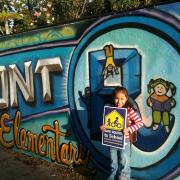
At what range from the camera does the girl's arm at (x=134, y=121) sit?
17.0 feet

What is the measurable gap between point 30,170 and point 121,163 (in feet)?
7.88

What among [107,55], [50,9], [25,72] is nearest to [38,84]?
[25,72]

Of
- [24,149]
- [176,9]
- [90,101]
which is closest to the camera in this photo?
[176,9]

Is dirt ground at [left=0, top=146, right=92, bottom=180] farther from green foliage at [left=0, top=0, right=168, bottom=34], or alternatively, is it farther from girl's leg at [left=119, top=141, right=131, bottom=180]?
green foliage at [left=0, top=0, right=168, bottom=34]

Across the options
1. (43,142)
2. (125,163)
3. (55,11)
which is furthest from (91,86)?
(55,11)

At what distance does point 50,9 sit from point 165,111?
11197 mm

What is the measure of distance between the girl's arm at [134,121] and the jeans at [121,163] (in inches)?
8.6

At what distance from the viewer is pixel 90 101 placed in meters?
6.48

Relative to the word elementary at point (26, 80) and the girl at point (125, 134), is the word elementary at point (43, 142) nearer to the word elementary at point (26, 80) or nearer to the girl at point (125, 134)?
the word elementary at point (26, 80)

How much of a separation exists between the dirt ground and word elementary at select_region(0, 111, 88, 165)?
135mm

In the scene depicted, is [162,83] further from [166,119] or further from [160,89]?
[166,119]

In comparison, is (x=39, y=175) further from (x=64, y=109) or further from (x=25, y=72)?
(x=25, y=72)

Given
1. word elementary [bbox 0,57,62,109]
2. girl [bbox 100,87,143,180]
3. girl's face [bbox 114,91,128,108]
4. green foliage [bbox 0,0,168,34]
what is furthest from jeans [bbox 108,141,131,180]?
green foliage [bbox 0,0,168,34]

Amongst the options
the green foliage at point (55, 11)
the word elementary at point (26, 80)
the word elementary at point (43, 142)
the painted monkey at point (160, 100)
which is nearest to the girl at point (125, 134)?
the painted monkey at point (160, 100)
